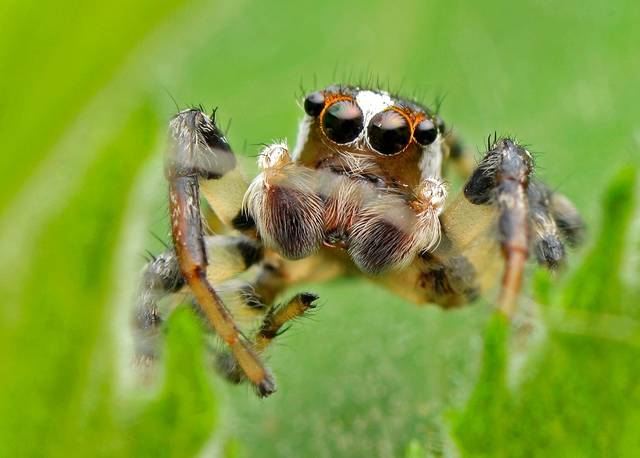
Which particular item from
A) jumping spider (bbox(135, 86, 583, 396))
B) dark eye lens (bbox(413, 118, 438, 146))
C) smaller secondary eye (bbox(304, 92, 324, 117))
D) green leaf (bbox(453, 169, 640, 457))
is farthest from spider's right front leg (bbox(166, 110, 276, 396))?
green leaf (bbox(453, 169, 640, 457))

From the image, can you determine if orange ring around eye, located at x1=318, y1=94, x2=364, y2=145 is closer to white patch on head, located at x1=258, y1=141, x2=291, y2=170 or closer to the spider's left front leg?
white patch on head, located at x1=258, y1=141, x2=291, y2=170

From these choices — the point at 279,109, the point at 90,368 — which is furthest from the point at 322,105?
the point at 279,109

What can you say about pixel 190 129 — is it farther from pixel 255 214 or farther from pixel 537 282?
pixel 537 282

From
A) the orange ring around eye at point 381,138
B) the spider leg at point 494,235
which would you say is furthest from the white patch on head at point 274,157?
the spider leg at point 494,235

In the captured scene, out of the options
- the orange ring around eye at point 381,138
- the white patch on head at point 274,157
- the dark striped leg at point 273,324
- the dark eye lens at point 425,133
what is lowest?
the dark striped leg at point 273,324

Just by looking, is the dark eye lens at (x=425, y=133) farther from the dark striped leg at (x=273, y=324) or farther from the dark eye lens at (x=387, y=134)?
the dark striped leg at (x=273, y=324)

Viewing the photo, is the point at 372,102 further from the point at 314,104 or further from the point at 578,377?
the point at 578,377

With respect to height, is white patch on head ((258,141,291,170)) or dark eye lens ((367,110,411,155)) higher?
dark eye lens ((367,110,411,155))

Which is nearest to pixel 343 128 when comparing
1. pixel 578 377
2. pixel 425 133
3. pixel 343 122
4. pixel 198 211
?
pixel 343 122
